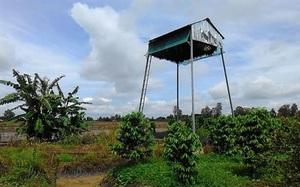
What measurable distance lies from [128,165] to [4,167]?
4198 mm

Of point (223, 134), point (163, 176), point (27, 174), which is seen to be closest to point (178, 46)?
point (223, 134)

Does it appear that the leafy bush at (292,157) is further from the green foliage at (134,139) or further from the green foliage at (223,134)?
the green foliage at (223,134)

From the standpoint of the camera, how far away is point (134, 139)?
11961mm

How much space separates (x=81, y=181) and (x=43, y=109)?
775 cm

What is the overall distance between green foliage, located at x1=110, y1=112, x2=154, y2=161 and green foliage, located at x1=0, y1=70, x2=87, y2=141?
7.25 m

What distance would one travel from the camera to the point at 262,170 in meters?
10.5

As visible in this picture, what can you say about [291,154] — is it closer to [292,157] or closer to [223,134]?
[292,157]

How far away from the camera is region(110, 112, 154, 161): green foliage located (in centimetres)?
1190

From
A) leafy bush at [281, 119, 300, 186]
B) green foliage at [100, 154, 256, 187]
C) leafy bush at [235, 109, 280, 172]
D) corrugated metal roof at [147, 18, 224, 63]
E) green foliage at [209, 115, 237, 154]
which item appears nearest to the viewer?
leafy bush at [281, 119, 300, 186]

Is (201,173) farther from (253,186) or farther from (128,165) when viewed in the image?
(128,165)

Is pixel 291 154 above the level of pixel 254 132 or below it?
below

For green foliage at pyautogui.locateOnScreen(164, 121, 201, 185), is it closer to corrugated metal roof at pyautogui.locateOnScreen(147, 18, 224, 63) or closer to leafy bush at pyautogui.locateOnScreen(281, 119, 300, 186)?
leafy bush at pyautogui.locateOnScreen(281, 119, 300, 186)

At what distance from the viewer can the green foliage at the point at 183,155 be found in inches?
367

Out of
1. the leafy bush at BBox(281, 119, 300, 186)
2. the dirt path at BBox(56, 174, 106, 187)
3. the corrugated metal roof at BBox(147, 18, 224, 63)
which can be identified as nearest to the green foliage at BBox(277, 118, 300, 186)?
the leafy bush at BBox(281, 119, 300, 186)
